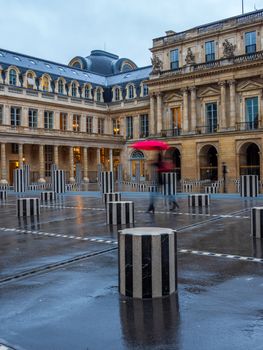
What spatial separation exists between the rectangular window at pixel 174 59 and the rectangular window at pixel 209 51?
Result: 394 cm

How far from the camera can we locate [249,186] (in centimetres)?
2273

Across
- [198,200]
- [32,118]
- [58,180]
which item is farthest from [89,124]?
[198,200]

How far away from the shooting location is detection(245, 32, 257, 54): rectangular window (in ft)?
147

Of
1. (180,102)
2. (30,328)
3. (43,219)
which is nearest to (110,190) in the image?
(43,219)

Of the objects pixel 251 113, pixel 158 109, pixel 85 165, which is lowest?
pixel 85 165

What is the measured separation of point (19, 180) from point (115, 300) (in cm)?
2803

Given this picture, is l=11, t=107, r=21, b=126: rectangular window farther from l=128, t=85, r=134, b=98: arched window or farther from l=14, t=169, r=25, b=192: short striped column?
l=14, t=169, r=25, b=192: short striped column

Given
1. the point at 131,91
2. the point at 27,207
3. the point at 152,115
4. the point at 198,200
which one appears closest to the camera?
the point at 27,207

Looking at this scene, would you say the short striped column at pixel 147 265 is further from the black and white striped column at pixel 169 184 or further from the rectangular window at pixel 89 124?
the rectangular window at pixel 89 124

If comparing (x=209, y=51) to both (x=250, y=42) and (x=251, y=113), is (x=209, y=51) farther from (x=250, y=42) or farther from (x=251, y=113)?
(x=251, y=113)

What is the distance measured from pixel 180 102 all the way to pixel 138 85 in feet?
35.0

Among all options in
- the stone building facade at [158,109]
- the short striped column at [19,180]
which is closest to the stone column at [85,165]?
the stone building facade at [158,109]

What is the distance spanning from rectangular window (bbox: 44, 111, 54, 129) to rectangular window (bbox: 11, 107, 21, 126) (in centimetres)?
393

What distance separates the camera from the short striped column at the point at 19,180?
31.7m
